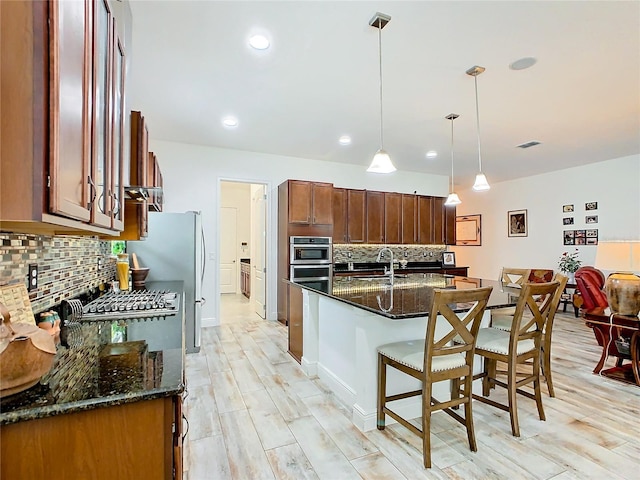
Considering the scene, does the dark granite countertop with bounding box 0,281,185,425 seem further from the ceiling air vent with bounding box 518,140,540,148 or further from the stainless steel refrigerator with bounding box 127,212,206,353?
the ceiling air vent with bounding box 518,140,540,148

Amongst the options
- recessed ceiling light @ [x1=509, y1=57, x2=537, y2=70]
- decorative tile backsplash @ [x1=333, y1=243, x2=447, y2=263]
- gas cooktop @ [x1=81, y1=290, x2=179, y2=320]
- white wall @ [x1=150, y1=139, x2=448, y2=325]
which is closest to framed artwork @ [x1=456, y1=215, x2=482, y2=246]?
decorative tile backsplash @ [x1=333, y1=243, x2=447, y2=263]

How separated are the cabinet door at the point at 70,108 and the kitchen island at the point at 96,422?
49 cm

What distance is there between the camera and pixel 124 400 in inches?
36.6

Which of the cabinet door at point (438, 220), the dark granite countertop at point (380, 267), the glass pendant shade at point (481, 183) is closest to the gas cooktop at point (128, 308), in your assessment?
the glass pendant shade at point (481, 183)

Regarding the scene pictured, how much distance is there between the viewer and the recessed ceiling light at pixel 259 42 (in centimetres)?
252

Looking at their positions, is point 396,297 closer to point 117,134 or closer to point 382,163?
point 382,163

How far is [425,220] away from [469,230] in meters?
2.60

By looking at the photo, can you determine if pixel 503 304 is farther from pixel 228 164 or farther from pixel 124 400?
pixel 228 164

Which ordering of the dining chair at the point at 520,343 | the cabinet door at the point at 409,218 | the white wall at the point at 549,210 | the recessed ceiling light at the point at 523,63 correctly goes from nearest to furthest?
the dining chair at the point at 520,343
the recessed ceiling light at the point at 523,63
the white wall at the point at 549,210
the cabinet door at the point at 409,218

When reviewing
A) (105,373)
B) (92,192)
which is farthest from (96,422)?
(92,192)

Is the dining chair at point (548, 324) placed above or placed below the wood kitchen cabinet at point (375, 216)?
below

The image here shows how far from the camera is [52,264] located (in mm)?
1781

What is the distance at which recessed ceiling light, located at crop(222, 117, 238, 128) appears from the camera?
4.14 meters

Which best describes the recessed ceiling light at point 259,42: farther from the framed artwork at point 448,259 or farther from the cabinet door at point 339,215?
the framed artwork at point 448,259
